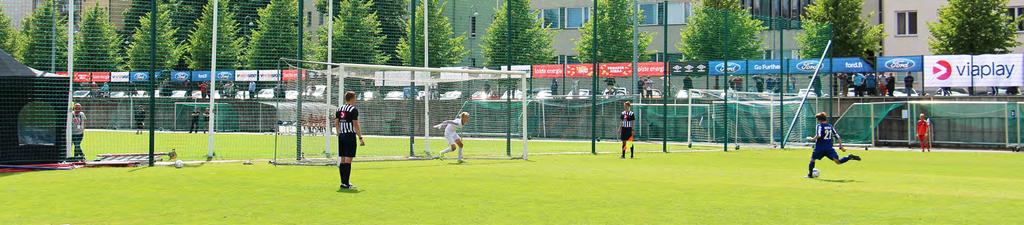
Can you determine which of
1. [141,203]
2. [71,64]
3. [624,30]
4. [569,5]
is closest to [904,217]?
[141,203]

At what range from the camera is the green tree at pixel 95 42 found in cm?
2489

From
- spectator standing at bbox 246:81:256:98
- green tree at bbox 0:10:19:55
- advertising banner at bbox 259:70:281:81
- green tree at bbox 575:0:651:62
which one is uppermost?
green tree at bbox 575:0:651:62

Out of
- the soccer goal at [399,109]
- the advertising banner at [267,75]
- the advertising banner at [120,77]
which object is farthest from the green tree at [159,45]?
the soccer goal at [399,109]

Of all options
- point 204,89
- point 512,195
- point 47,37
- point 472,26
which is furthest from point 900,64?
point 47,37

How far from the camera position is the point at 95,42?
25.2 meters

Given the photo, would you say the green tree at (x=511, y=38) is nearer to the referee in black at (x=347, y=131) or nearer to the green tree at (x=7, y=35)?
the referee in black at (x=347, y=131)

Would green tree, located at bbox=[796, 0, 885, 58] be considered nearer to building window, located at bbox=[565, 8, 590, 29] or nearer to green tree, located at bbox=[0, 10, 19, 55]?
building window, located at bbox=[565, 8, 590, 29]

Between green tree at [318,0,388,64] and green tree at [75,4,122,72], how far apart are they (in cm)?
588

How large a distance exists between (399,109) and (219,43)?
20.9 feet

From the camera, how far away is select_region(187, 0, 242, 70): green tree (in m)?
Answer: 29.3

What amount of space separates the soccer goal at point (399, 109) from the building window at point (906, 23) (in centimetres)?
5121

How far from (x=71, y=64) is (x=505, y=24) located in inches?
Answer: 515

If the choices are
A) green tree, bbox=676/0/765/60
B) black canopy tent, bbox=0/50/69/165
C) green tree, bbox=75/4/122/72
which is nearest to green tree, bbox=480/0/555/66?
green tree, bbox=676/0/765/60

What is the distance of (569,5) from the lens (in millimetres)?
77625
